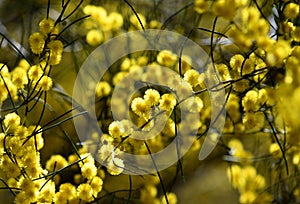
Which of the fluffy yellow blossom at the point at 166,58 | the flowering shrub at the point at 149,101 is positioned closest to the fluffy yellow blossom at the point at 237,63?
the flowering shrub at the point at 149,101

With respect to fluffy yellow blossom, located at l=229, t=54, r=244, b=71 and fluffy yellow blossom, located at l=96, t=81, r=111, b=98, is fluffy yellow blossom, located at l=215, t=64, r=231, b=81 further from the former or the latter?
fluffy yellow blossom, located at l=96, t=81, r=111, b=98

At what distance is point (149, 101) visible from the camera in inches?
18.4

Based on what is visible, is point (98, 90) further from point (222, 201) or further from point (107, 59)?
point (222, 201)

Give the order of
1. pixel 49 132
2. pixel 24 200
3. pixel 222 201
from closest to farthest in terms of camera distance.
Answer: pixel 24 200, pixel 49 132, pixel 222 201

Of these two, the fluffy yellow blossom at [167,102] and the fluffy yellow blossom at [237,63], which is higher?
the fluffy yellow blossom at [237,63]

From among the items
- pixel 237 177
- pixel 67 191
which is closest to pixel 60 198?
pixel 67 191

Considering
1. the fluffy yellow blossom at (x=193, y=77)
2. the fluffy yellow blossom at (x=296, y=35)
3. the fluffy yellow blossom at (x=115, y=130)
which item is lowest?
the fluffy yellow blossom at (x=115, y=130)

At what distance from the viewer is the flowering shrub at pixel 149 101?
443mm

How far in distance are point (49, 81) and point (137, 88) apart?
0.49ft

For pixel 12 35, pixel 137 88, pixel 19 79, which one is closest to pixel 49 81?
pixel 19 79

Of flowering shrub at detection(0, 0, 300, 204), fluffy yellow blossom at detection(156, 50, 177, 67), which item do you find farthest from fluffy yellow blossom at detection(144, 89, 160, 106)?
fluffy yellow blossom at detection(156, 50, 177, 67)

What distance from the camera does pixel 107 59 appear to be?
2.17ft

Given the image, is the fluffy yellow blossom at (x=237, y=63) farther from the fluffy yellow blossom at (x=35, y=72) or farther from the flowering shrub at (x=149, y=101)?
the fluffy yellow blossom at (x=35, y=72)

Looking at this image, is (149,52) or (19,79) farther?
(149,52)
